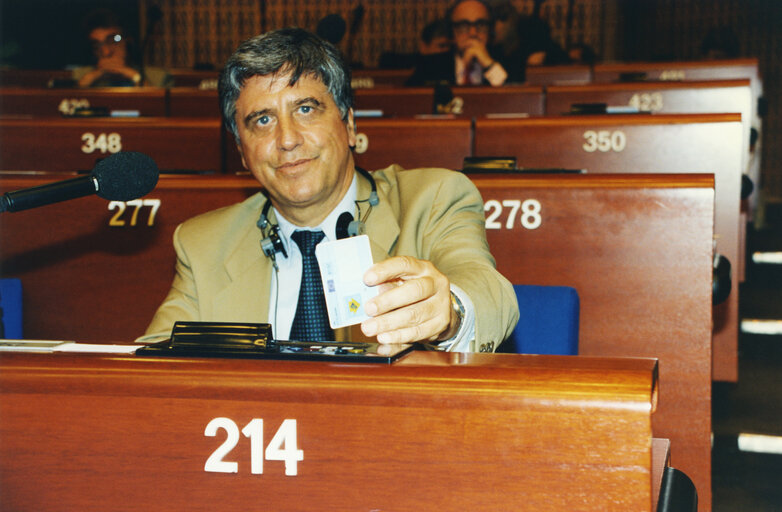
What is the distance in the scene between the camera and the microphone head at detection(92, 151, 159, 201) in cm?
90

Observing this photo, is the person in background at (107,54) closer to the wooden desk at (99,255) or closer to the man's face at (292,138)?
the wooden desk at (99,255)

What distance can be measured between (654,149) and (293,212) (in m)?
1.33

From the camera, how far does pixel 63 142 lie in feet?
9.26

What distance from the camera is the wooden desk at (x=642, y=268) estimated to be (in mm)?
1665

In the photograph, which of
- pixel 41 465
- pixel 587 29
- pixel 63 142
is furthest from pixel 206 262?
pixel 587 29

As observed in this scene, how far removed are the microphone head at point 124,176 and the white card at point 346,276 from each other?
0.70 feet

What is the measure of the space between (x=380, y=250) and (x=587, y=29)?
Answer: 25.8 ft

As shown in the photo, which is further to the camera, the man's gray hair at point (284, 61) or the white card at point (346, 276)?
the man's gray hair at point (284, 61)

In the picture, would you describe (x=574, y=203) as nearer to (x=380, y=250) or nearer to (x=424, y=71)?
(x=380, y=250)

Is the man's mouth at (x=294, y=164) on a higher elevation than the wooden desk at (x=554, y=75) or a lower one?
lower

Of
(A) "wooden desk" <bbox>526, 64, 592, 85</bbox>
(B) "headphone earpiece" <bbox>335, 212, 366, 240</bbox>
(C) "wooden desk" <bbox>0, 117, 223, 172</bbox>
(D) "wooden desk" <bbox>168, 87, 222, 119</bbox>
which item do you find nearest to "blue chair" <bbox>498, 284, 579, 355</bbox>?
(B) "headphone earpiece" <bbox>335, 212, 366, 240</bbox>

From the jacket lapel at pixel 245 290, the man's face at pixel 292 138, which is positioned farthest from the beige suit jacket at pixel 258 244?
the man's face at pixel 292 138

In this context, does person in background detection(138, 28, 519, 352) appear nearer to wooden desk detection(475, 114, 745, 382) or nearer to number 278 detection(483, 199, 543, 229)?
number 278 detection(483, 199, 543, 229)

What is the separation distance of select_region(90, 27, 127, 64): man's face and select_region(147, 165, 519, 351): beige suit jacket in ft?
11.3
